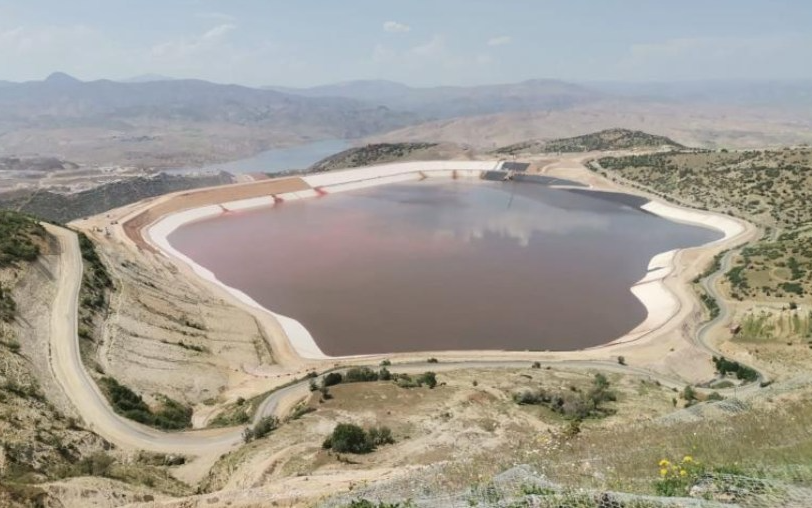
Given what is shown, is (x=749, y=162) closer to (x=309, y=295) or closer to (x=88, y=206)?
(x=309, y=295)

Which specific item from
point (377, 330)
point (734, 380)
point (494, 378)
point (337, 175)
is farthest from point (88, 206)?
point (734, 380)

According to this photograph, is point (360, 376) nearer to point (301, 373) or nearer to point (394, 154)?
point (301, 373)

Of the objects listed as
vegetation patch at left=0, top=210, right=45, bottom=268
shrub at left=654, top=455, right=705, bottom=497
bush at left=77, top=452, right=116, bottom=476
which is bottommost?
bush at left=77, top=452, right=116, bottom=476

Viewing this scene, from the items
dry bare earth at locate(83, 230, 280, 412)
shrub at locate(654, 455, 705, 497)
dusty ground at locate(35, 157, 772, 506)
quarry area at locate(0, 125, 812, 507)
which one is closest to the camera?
shrub at locate(654, 455, 705, 497)

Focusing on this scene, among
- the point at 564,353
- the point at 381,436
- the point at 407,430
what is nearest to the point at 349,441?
the point at 381,436

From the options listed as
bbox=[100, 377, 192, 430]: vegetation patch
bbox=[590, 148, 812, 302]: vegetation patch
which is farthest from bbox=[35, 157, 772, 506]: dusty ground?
bbox=[590, 148, 812, 302]: vegetation patch

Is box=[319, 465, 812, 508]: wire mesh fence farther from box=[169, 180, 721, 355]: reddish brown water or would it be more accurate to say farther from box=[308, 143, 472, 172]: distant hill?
box=[308, 143, 472, 172]: distant hill
